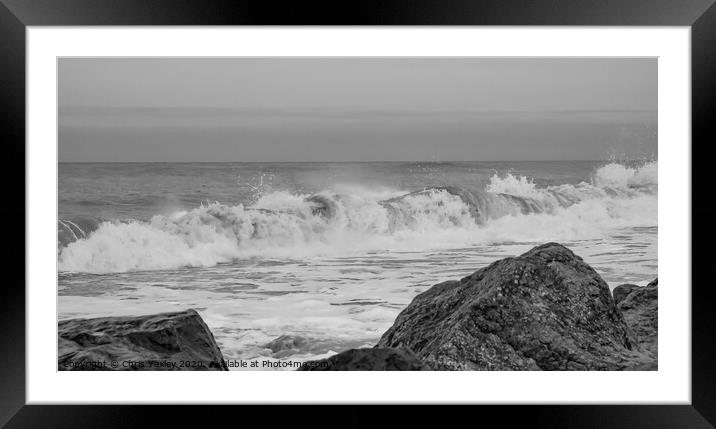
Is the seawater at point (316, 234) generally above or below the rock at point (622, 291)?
above

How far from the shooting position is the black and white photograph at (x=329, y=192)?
373 cm

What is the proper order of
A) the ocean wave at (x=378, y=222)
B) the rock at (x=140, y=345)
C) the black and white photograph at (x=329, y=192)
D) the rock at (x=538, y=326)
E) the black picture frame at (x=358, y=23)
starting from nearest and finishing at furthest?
the black picture frame at (x=358, y=23)
the rock at (x=538, y=326)
the rock at (x=140, y=345)
the black and white photograph at (x=329, y=192)
the ocean wave at (x=378, y=222)

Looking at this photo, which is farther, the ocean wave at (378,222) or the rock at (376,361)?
the ocean wave at (378,222)

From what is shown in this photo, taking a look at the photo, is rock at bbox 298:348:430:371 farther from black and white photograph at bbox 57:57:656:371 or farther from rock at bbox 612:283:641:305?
rock at bbox 612:283:641:305

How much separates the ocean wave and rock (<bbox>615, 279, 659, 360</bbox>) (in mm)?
392

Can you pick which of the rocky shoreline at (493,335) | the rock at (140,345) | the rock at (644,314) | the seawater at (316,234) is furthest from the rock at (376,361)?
the rock at (644,314)

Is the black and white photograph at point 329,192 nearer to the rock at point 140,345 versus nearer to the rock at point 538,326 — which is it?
the rock at point 140,345

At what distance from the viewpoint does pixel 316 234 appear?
3.95 metres

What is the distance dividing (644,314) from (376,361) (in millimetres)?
1510

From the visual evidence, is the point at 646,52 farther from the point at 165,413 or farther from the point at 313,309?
the point at 165,413

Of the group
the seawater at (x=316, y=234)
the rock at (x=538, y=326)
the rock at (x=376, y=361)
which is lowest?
the rock at (x=376, y=361)

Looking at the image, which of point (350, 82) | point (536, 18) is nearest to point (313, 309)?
point (350, 82)

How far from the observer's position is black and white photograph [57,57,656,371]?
373 centimetres

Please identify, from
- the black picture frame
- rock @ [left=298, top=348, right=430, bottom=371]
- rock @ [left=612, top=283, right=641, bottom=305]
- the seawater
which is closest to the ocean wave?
the seawater
